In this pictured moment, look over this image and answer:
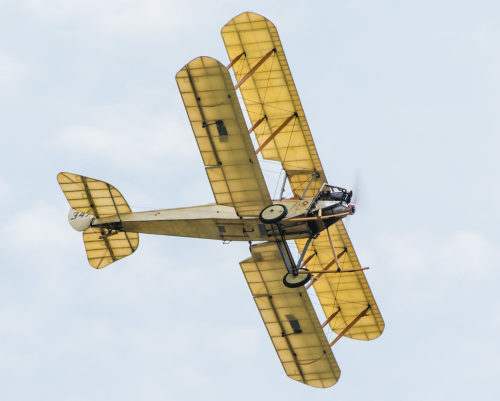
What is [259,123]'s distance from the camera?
30.3 meters

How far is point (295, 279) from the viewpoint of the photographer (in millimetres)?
28734

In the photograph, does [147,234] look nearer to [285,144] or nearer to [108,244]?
[108,244]

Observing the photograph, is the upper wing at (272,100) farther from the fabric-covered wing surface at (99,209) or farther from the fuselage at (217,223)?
the fabric-covered wing surface at (99,209)

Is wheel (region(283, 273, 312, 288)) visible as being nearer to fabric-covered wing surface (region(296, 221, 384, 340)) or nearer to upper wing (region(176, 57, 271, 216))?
upper wing (region(176, 57, 271, 216))

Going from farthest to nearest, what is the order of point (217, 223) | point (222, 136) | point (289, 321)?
point (289, 321) → point (217, 223) → point (222, 136)

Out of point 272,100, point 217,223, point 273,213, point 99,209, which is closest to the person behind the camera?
point 273,213

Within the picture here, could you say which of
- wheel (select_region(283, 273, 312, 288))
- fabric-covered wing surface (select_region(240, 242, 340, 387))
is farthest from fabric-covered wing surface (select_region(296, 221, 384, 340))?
wheel (select_region(283, 273, 312, 288))

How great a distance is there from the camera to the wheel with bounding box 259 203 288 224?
Result: 27486 mm

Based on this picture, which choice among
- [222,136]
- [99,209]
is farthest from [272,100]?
[99,209]

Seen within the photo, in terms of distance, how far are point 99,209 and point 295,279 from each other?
232 inches

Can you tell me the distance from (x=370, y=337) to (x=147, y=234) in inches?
287

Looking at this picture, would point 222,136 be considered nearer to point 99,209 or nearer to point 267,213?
point 267,213

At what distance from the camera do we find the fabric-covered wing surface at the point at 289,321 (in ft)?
98.0

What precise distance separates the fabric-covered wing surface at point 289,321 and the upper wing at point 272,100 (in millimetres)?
2175
